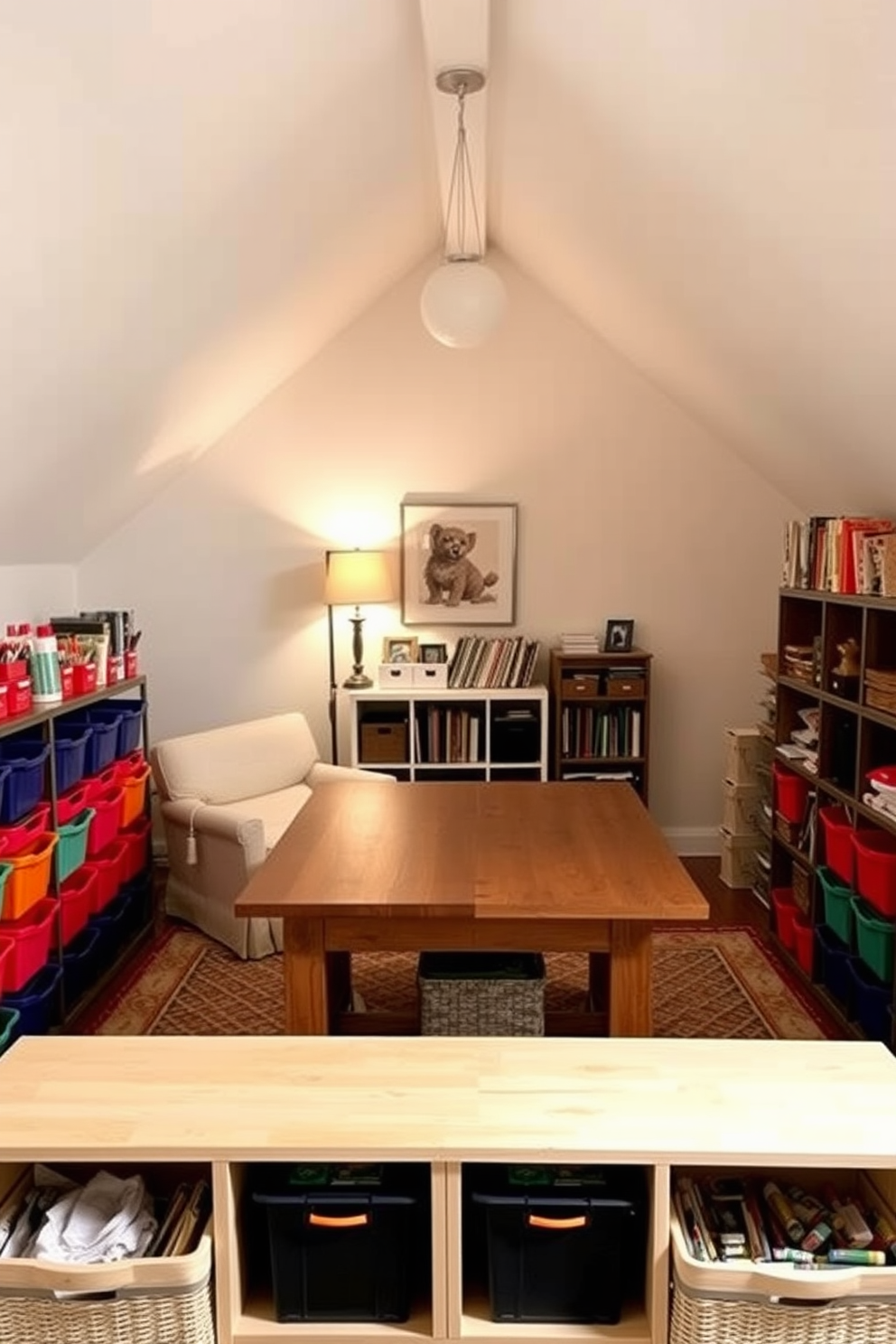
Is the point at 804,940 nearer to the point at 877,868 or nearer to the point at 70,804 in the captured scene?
the point at 877,868

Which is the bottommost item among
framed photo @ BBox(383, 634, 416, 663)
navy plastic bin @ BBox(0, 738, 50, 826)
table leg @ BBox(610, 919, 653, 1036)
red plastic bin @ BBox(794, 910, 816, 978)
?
red plastic bin @ BBox(794, 910, 816, 978)

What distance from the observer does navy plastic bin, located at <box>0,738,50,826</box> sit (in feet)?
9.57

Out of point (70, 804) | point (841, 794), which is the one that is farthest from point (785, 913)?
point (70, 804)

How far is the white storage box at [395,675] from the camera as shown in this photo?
4.68 meters

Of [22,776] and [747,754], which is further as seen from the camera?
[747,754]

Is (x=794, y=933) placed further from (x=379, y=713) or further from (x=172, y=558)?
(x=172, y=558)

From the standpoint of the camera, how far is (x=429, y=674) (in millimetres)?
4695

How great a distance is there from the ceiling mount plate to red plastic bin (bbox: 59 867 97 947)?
266 cm

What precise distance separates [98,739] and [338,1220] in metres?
2.42

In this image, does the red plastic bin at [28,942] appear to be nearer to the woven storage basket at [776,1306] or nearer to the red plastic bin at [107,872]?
the red plastic bin at [107,872]

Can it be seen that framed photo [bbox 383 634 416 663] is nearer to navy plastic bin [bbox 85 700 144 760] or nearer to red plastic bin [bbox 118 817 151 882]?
navy plastic bin [bbox 85 700 144 760]

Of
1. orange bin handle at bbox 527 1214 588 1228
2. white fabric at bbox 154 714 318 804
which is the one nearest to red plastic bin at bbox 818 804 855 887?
orange bin handle at bbox 527 1214 588 1228

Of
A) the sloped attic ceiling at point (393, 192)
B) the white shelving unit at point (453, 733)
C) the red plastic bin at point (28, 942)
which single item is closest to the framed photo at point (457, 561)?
the white shelving unit at point (453, 733)

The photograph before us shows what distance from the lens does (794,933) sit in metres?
3.68
